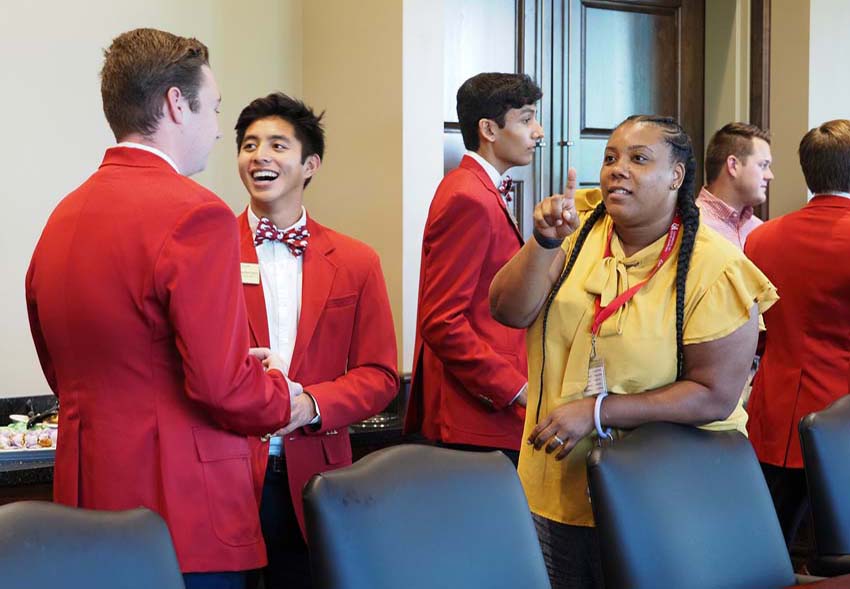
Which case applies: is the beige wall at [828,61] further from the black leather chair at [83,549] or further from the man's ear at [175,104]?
the black leather chair at [83,549]

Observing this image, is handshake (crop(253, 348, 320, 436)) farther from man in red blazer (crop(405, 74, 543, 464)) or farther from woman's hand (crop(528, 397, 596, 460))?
man in red blazer (crop(405, 74, 543, 464))

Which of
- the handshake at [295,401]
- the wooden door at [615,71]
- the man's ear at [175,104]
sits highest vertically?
the wooden door at [615,71]

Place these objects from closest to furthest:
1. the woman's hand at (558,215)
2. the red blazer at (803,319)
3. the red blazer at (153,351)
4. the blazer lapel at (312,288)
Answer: the red blazer at (153,351), the woman's hand at (558,215), the blazer lapel at (312,288), the red blazer at (803,319)

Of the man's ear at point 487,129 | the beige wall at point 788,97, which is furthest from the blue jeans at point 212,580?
the beige wall at point 788,97

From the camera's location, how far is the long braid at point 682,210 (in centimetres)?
231

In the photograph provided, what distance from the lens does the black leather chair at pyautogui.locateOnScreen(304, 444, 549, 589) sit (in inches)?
67.4

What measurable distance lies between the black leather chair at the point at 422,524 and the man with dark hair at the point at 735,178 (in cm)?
259

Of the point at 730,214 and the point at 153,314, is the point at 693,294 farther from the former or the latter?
the point at 730,214

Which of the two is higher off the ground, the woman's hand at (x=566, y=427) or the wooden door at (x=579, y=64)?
the wooden door at (x=579, y=64)

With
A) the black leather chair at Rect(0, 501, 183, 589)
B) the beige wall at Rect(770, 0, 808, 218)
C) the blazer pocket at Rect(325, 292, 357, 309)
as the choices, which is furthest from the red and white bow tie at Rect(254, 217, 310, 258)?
the beige wall at Rect(770, 0, 808, 218)

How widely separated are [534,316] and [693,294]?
13.3 inches

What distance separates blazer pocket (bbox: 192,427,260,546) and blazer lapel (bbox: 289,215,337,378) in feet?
1.46

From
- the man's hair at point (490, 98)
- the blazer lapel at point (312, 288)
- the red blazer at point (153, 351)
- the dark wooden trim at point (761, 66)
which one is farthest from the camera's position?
the dark wooden trim at point (761, 66)

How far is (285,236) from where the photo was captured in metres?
2.63
